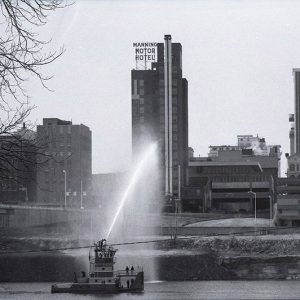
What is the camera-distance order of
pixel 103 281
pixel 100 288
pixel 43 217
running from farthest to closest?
1. pixel 43 217
2. pixel 103 281
3. pixel 100 288

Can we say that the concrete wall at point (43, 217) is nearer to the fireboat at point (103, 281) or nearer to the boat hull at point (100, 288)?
the fireboat at point (103, 281)

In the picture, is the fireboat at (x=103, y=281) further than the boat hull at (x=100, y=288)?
Yes

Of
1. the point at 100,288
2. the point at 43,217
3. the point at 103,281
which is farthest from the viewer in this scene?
the point at 43,217

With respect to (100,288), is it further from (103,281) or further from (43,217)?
(43,217)

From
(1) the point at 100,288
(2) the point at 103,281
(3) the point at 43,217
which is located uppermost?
(3) the point at 43,217

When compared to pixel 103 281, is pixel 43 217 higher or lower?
higher

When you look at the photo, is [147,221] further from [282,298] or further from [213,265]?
[282,298]

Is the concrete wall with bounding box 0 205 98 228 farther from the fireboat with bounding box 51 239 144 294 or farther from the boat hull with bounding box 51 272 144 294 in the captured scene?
the boat hull with bounding box 51 272 144 294

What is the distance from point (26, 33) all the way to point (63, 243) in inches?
5839

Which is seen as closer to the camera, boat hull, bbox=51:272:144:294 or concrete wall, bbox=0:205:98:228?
boat hull, bbox=51:272:144:294

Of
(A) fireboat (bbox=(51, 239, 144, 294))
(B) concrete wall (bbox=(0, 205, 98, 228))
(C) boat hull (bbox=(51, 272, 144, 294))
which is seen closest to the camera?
(C) boat hull (bbox=(51, 272, 144, 294))

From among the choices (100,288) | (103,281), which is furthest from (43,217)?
(100,288)

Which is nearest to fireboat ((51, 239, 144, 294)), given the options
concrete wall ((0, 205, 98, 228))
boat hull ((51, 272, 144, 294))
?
boat hull ((51, 272, 144, 294))

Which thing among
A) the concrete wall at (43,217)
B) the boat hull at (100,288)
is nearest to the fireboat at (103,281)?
the boat hull at (100,288)
